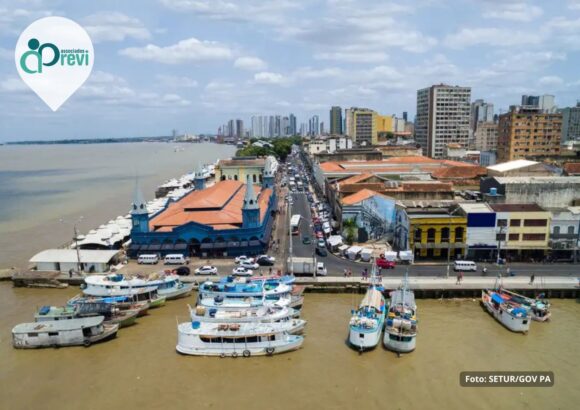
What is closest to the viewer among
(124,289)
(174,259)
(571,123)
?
(124,289)

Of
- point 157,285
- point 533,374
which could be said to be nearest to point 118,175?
point 157,285

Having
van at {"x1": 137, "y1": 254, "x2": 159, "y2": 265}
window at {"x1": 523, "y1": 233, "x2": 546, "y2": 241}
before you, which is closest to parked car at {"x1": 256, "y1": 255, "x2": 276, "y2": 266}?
van at {"x1": 137, "y1": 254, "x2": 159, "y2": 265}

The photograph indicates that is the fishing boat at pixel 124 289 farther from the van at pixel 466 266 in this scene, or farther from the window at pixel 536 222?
the window at pixel 536 222

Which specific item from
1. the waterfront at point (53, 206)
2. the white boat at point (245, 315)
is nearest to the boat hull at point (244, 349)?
the white boat at point (245, 315)

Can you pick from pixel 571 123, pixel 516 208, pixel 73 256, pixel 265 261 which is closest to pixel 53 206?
pixel 73 256

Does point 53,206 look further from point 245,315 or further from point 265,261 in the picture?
point 245,315

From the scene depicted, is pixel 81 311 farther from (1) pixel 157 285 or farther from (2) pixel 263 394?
(2) pixel 263 394
